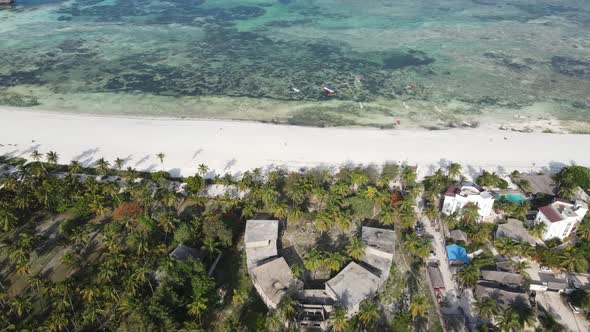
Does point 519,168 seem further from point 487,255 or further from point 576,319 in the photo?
point 576,319

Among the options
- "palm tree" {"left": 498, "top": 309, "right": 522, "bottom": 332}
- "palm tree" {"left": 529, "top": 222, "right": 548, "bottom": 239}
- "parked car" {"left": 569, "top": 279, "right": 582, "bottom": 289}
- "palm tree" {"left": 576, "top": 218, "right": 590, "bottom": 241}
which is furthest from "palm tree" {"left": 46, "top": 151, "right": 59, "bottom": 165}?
"palm tree" {"left": 576, "top": 218, "right": 590, "bottom": 241}

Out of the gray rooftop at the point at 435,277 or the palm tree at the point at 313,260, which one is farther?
the palm tree at the point at 313,260

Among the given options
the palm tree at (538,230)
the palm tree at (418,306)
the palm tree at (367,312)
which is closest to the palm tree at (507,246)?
the palm tree at (538,230)

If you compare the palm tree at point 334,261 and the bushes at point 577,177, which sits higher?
the bushes at point 577,177

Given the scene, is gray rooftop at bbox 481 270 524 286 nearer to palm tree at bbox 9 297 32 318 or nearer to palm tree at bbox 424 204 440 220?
palm tree at bbox 424 204 440 220

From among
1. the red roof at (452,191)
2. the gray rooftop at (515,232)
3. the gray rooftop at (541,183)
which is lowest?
the gray rooftop at (515,232)

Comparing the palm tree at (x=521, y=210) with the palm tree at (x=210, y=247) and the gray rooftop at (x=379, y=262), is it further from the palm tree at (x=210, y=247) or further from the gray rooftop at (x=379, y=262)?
the palm tree at (x=210, y=247)

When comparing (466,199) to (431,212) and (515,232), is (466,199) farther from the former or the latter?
(515,232)

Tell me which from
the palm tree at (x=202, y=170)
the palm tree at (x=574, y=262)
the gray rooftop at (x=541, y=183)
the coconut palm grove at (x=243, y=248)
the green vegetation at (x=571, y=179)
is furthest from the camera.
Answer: the palm tree at (x=202, y=170)
